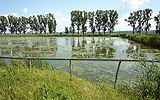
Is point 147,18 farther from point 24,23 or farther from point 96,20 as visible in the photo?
point 24,23

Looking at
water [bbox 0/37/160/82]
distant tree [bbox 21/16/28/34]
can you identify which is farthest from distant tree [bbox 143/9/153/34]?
distant tree [bbox 21/16/28/34]

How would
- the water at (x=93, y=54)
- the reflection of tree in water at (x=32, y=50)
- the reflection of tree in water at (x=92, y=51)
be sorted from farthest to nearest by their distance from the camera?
1. the reflection of tree in water at (x=32, y=50)
2. the reflection of tree in water at (x=92, y=51)
3. the water at (x=93, y=54)

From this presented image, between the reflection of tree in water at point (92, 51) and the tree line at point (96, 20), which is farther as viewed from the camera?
the tree line at point (96, 20)

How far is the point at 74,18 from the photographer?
59250 millimetres

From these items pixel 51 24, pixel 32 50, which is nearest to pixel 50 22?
pixel 51 24

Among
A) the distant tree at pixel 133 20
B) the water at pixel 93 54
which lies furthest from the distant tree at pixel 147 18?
the water at pixel 93 54

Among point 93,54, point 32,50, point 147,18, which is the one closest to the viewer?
point 93,54

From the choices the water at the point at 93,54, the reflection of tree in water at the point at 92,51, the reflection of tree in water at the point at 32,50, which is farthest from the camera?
the reflection of tree in water at the point at 32,50

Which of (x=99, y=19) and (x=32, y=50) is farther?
(x=99, y=19)

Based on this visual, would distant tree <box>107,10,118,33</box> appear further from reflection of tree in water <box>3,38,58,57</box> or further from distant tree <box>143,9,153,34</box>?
reflection of tree in water <box>3,38,58,57</box>

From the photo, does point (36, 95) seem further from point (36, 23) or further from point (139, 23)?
point (36, 23)

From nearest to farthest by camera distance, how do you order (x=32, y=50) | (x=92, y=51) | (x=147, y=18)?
(x=92, y=51), (x=32, y=50), (x=147, y=18)

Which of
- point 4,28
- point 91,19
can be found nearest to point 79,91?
point 91,19

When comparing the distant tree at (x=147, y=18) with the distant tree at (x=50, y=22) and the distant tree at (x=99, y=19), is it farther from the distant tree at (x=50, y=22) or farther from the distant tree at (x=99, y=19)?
the distant tree at (x=50, y=22)
